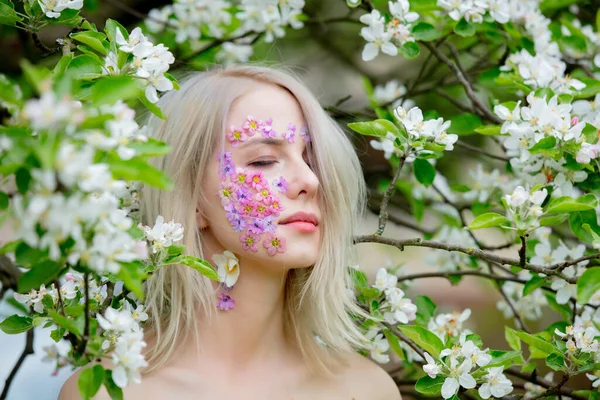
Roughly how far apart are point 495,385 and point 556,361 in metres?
0.15

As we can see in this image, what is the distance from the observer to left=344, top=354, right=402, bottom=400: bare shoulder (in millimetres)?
2041

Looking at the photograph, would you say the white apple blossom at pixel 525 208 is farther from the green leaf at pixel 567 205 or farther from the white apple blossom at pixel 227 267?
the white apple blossom at pixel 227 267

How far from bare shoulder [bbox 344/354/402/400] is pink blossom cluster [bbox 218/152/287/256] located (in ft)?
1.56

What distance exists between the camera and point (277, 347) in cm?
204

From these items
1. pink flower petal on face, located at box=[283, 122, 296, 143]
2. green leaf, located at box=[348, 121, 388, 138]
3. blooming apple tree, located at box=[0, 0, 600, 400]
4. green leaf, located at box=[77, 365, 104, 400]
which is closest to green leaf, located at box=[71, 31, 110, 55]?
blooming apple tree, located at box=[0, 0, 600, 400]

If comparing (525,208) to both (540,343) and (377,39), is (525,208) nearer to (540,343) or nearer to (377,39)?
(540,343)

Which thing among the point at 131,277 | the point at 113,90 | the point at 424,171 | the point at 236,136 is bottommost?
the point at 424,171

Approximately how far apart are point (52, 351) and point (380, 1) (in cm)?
151

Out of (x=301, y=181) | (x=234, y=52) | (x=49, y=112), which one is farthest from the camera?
(x=234, y=52)

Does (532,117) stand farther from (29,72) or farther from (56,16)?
(29,72)

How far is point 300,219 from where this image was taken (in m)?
1.84

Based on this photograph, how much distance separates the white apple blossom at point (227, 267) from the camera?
6.21 feet

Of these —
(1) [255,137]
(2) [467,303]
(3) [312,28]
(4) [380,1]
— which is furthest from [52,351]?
(2) [467,303]

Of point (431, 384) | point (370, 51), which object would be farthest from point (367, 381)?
point (370, 51)
